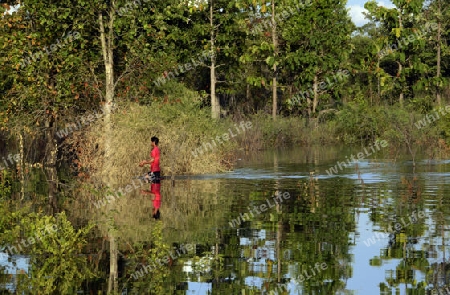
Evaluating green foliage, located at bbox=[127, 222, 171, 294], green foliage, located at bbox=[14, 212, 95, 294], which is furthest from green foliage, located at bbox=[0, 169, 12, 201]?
green foliage, located at bbox=[127, 222, 171, 294]

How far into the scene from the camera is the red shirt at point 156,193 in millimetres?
21075

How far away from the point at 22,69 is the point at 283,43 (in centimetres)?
2933

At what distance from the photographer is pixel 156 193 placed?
24328 millimetres

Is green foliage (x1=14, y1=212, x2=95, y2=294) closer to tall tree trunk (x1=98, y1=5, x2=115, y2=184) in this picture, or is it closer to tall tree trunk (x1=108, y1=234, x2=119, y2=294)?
tall tree trunk (x1=108, y1=234, x2=119, y2=294)

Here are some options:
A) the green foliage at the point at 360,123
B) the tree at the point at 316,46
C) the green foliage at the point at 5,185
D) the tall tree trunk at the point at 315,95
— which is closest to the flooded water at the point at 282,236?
the green foliage at the point at 5,185

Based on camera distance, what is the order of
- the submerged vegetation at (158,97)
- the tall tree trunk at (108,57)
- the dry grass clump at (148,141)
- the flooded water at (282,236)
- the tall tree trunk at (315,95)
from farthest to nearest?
the tall tree trunk at (315,95) < the tall tree trunk at (108,57) < the dry grass clump at (148,141) < the submerged vegetation at (158,97) < the flooded water at (282,236)

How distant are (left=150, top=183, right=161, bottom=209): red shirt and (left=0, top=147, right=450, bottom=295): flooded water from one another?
0.21 meters

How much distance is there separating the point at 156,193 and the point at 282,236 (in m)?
9.62

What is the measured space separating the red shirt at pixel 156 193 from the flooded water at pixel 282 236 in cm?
21

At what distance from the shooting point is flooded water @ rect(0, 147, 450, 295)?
36.3 feet

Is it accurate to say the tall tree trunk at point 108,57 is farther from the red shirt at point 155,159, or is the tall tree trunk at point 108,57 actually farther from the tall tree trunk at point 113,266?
the tall tree trunk at point 113,266

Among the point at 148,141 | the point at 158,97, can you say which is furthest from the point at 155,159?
the point at 158,97

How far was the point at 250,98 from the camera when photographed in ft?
219

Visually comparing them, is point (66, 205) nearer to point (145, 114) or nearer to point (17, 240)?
point (17, 240)
